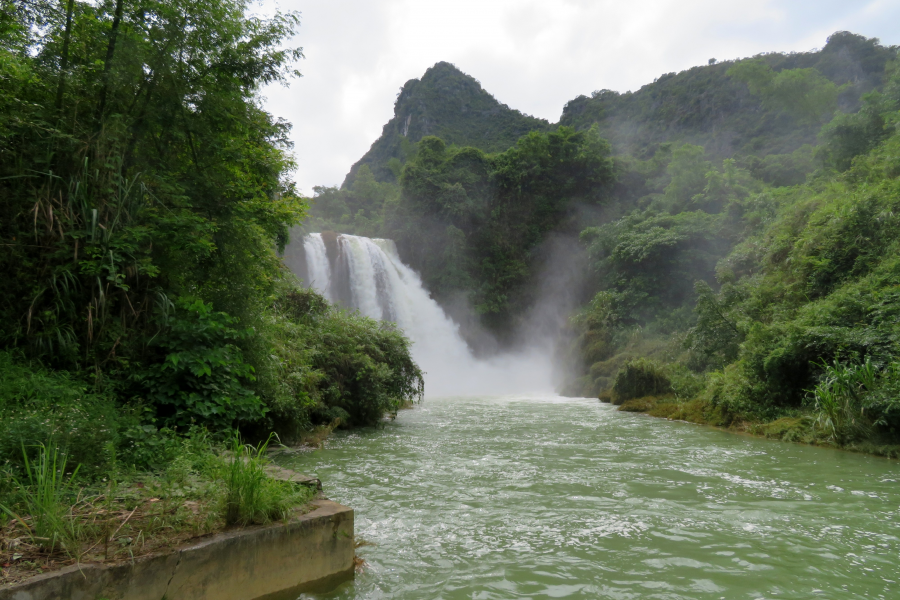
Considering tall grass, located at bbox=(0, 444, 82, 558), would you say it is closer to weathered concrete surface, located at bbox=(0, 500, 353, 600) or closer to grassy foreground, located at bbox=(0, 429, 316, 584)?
grassy foreground, located at bbox=(0, 429, 316, 584)

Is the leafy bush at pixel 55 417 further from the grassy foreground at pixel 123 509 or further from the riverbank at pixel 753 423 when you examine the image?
the riverbank at pixel 753 423

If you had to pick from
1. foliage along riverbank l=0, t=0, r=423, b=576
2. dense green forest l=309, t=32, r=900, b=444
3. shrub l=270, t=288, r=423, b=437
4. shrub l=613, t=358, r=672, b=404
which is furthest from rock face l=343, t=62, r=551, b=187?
foliage along riverbank l=0, t=0, r=423, b=576

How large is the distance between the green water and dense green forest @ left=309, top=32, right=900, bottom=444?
2.60 m

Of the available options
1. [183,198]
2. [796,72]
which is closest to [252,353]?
[183,198]

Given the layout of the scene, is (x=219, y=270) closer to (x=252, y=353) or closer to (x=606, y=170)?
(x=252, y=353)

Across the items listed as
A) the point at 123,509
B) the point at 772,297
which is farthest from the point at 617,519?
the point at 772,297

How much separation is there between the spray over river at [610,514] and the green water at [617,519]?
2 centimetres

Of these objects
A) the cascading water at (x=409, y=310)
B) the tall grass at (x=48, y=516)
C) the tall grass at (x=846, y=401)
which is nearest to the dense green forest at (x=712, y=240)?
the tall grass at (x=846, y=401)

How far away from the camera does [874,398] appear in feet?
27.0

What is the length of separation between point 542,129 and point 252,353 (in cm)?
6080

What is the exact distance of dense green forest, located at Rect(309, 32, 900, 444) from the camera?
10.8 m

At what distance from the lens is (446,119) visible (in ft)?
237

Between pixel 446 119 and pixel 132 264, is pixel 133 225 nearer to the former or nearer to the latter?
pixel 132 264

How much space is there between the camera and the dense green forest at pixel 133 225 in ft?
16.1
